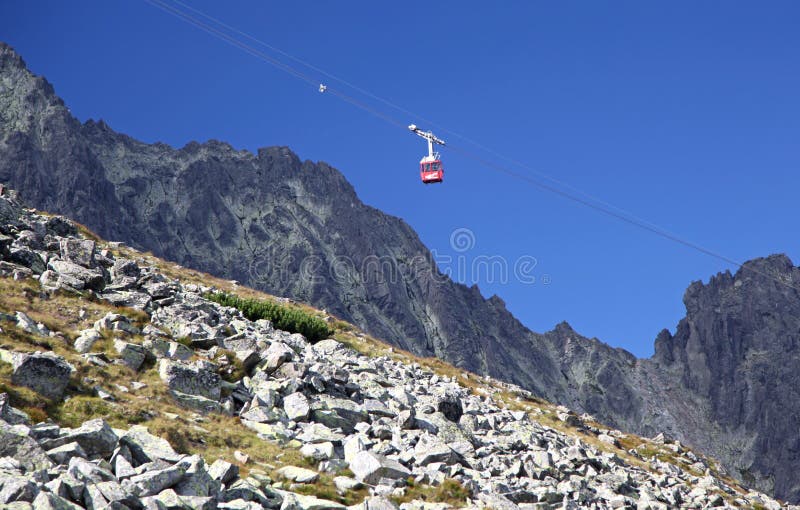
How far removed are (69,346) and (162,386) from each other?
3.39m

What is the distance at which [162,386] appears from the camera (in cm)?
2262

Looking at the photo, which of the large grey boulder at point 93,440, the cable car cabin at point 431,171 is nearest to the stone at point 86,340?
the large grey boulder at point 93,440

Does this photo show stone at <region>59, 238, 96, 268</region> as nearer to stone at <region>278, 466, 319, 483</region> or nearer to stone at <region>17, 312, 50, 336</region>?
stone at <region>17, 312, 50, 336</region>

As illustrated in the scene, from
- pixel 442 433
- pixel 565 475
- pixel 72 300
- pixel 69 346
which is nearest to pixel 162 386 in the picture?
pixel 69 346

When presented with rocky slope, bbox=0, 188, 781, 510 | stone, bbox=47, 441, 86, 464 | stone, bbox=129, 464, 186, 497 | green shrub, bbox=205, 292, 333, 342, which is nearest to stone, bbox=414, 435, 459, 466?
rocky slope, bbox=0, 188, 781, 510

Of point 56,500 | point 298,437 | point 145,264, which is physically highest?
point 145,264

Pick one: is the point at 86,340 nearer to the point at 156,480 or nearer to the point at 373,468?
the point at 156,480

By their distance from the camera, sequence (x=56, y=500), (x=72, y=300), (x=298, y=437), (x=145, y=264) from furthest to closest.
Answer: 1. (x=145, y=264)
2. (x=72, y=300)
3. (x=298, y=437)
4. (x=56, y=500)

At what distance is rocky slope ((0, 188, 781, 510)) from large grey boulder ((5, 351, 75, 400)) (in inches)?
1.4

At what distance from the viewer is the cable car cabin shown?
50.0 meters

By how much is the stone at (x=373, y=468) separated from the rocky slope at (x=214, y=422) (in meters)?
0.04

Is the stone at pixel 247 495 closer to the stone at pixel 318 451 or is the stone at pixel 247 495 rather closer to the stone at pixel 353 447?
the stone at pixel 318 451

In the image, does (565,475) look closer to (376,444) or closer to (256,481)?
(376,444)

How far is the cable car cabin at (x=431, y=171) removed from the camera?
164 ft
